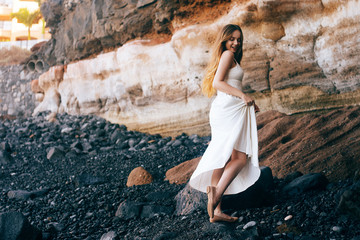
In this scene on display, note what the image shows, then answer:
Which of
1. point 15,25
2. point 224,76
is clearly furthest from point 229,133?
point 15,25

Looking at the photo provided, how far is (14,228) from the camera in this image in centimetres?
285

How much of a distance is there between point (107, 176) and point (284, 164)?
8.99ft

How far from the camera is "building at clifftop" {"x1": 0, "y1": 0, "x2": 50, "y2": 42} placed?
28.8m

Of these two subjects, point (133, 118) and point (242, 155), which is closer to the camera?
point (242, 155)

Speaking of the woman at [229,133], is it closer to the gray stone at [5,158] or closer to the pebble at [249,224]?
the pebble at [249,224]

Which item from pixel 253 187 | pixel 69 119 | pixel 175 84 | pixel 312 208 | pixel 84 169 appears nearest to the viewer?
pixel 312 208

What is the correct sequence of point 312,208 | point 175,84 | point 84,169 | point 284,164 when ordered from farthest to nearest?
point 175,84
point 84,169
point 284,164
point 312,208

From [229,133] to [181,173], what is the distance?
206 centimetres

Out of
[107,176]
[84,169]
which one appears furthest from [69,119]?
[107,176]

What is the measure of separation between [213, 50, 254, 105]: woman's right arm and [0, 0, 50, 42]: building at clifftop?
2815cm

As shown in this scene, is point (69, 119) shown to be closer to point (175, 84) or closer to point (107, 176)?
point (175, 84)

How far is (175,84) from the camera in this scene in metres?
7.75

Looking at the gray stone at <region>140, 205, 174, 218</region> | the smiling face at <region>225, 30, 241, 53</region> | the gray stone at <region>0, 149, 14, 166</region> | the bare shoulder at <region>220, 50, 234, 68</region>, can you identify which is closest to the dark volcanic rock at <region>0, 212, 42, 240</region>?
the gray stone at <region>140, 205, 174, 218</region>

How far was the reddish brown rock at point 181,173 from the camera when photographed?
14.5 feet
